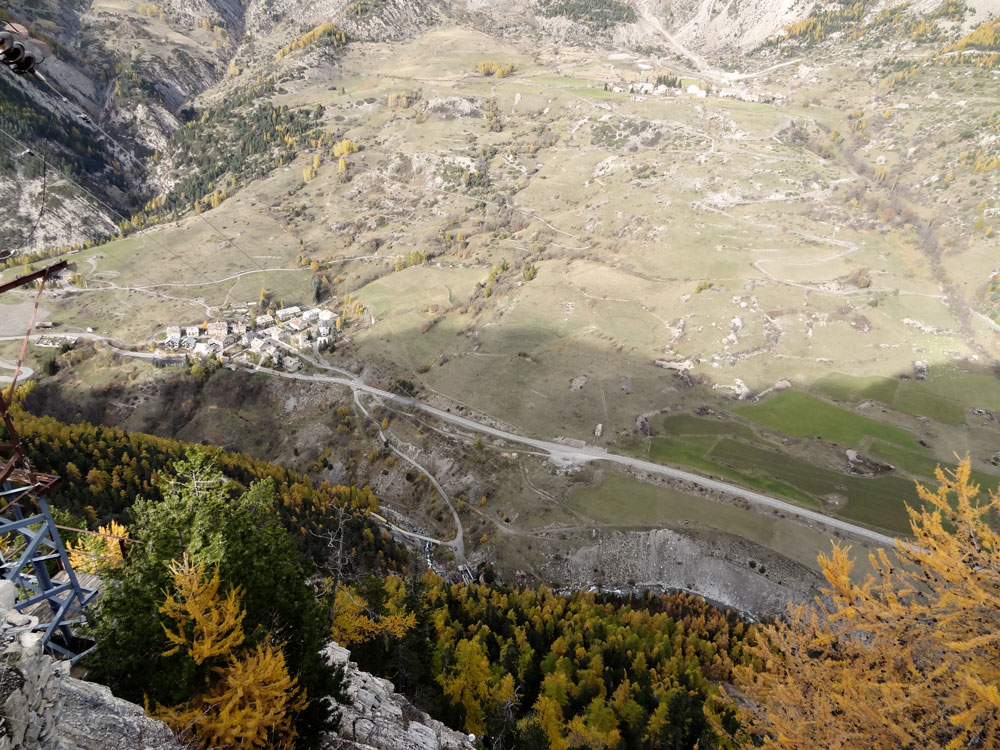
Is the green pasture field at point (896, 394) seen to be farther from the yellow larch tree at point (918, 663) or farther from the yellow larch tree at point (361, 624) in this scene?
the yellow larch tree at point (918, 663)

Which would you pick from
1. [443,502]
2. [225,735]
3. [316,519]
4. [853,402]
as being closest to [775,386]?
[853,402]

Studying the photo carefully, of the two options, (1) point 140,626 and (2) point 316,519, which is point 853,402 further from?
(1) point 140,626

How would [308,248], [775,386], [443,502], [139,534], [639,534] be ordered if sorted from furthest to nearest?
[308,248] < [775,386] < [443,502] < [639,534] < [139,534]

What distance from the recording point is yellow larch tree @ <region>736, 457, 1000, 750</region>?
12000mm

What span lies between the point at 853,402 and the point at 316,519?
98654 mm

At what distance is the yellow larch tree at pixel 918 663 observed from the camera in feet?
39.4

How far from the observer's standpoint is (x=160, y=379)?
12569 cm

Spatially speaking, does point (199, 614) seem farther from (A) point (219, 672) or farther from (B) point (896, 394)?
(B) point (896, 394)

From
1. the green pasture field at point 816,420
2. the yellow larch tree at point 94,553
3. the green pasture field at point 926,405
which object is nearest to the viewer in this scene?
the yellow larch tree at point 94,553

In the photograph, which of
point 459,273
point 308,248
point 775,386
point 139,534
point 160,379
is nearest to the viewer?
point 139,534

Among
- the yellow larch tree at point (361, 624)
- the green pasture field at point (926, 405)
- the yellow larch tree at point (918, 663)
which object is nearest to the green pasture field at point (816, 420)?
the green pasture field at point (926, 405)

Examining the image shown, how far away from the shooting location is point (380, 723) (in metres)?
24.2

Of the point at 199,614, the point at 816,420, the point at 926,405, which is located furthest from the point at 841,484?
the point at 199,614

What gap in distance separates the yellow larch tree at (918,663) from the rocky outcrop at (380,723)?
1616cm
